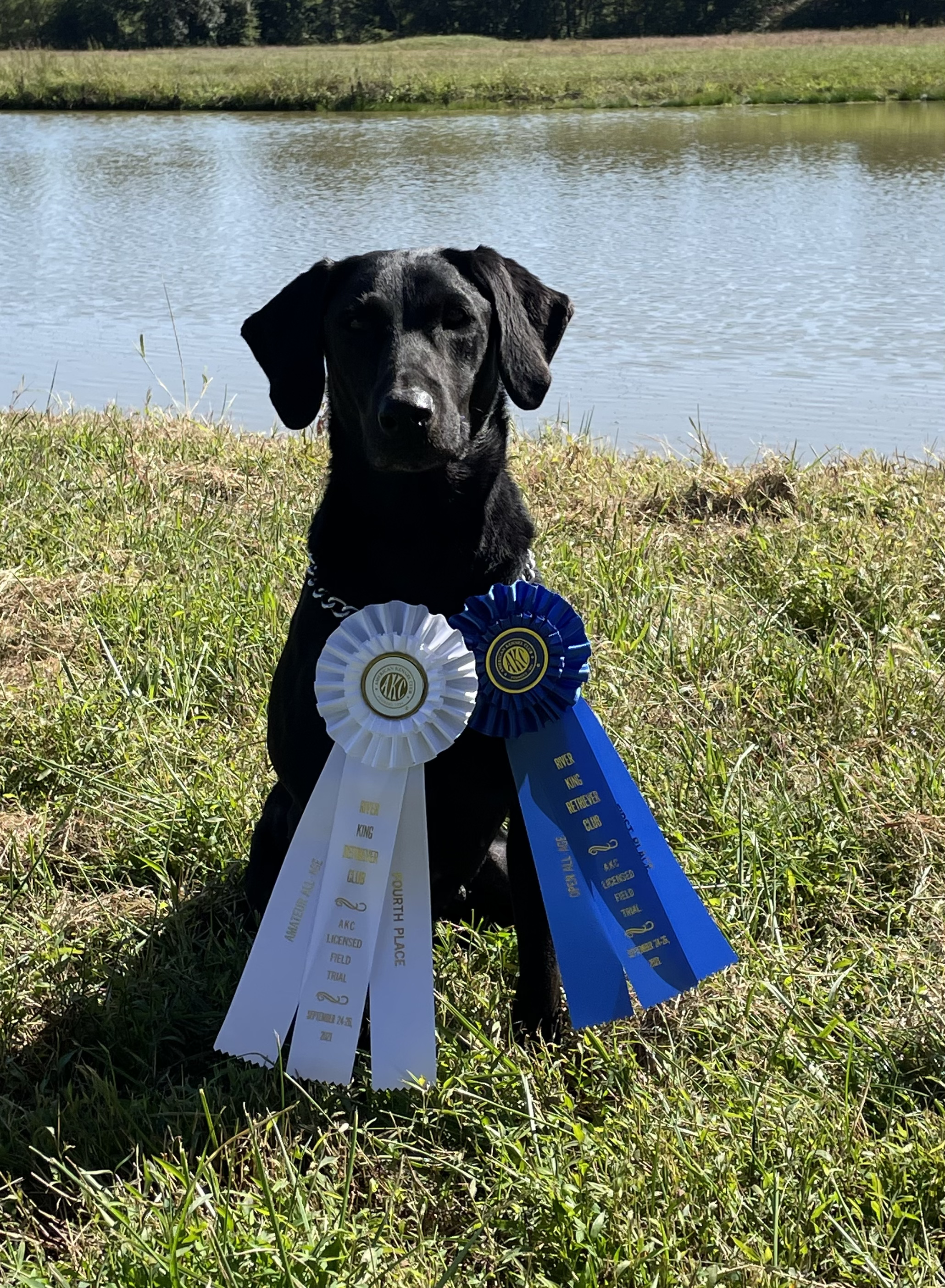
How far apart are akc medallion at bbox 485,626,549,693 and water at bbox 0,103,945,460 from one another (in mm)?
3952

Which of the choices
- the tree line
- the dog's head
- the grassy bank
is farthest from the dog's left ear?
the tree line

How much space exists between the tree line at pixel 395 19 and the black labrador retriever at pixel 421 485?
51504mm

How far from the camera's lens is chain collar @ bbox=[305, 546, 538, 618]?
7.35 feet

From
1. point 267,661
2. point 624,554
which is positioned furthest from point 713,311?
point 267,661

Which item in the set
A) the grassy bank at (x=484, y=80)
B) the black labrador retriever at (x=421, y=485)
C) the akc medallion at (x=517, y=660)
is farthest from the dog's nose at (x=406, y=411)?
the grassy bank at (x=484, y=80)

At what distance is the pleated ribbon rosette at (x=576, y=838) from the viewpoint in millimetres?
2125

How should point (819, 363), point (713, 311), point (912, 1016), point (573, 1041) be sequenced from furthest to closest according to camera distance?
point (713, 311) → point (819, 363) → point (573, 1041) → point (912, 1016)

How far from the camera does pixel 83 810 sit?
2.87 meters

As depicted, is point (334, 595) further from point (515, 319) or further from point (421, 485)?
point (515, 319)

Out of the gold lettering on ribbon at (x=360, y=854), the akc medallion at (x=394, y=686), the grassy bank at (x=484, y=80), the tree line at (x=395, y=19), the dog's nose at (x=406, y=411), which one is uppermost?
the tree line at (x=395, y=19)

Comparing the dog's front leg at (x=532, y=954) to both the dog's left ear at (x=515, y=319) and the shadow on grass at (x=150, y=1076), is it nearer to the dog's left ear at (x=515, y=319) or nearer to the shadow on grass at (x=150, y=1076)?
the shadow on grass at (x=150, y=1076)

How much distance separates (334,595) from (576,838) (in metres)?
0.62

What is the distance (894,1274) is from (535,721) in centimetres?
98

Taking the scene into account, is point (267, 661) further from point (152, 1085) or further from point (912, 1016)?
point (912, 1016)
